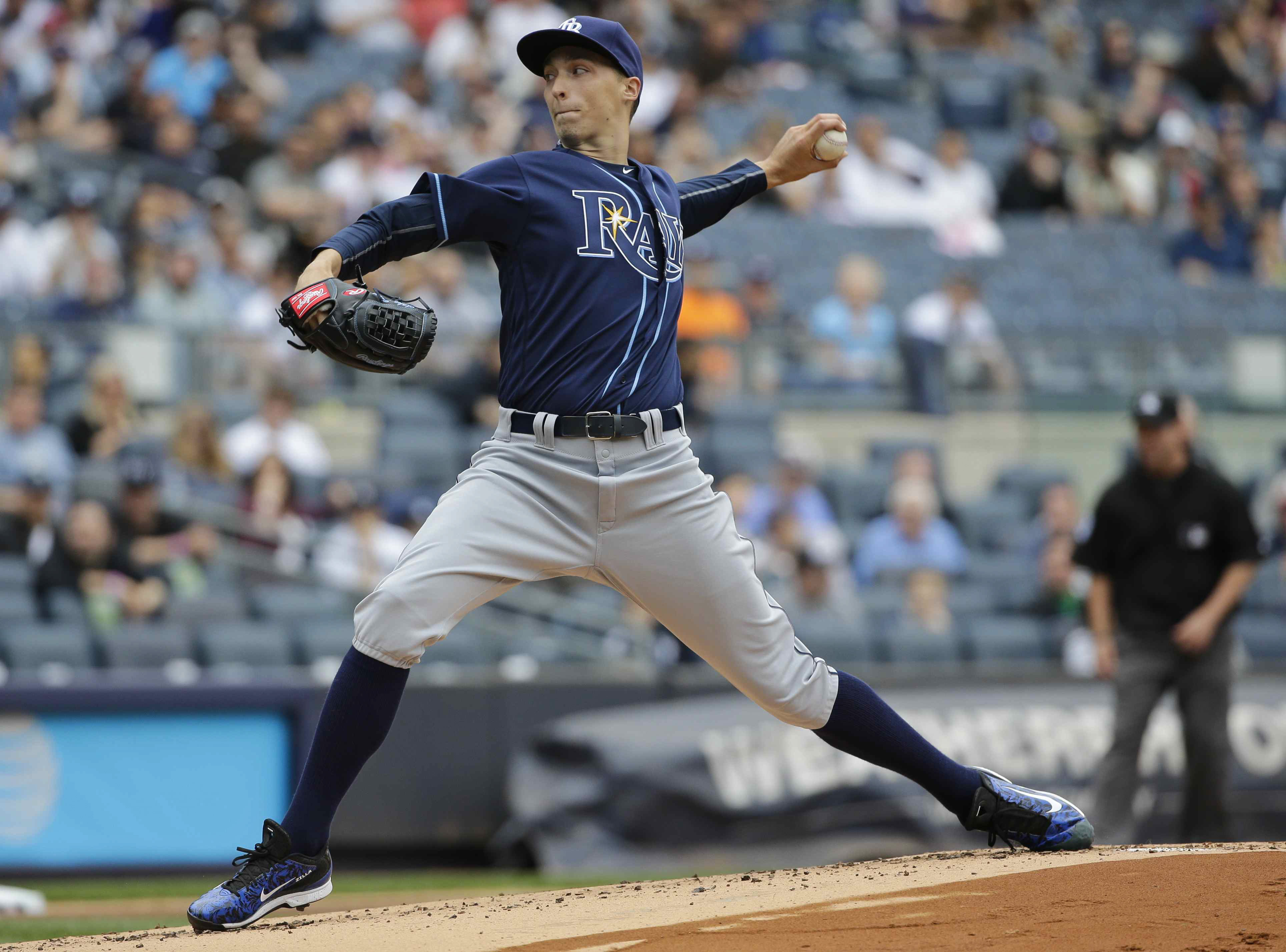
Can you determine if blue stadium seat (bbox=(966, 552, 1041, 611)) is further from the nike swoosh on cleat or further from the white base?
the nike swoosh on cleat

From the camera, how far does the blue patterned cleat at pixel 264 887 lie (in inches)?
130

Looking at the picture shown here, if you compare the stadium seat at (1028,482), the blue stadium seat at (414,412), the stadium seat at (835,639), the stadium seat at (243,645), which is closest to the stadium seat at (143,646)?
the stadium seat at (243,645)

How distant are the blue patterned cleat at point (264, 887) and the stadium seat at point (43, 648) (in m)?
4.02

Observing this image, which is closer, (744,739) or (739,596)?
(739,596)

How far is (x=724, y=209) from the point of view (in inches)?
149

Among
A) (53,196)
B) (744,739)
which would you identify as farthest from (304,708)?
(53,196)

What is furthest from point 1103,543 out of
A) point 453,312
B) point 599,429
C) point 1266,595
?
point 453,312

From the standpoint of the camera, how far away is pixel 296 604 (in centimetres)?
766

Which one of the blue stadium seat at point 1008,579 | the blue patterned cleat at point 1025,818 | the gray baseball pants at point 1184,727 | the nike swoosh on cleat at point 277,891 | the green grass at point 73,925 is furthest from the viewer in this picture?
the blue stadium seat at point 1008,579

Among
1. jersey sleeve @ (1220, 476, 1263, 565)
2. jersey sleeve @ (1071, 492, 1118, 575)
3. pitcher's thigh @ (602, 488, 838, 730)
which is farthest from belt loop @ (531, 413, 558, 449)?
jersey sleeve @ (1220, 476, 1263, 565)

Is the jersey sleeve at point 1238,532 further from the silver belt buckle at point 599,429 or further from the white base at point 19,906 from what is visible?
the white base at point 19,906

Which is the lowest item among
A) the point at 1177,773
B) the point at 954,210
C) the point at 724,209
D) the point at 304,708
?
the point at 1177,773

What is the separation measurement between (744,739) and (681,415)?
380cm

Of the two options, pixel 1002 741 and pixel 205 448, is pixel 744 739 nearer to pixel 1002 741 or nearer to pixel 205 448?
pixel 1002 741
